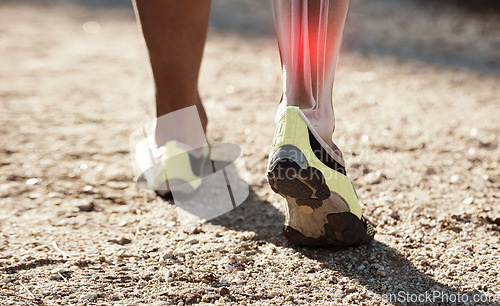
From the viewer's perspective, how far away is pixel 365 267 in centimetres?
115

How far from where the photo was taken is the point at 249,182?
65.0 inches

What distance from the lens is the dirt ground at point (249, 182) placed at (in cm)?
110

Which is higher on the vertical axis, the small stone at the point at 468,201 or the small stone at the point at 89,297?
the small stone at the point at 468,201

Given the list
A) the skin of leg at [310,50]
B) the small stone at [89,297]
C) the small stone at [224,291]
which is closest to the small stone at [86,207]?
the small stone at [89,297]

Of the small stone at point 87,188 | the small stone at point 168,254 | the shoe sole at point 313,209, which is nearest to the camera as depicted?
the shoe sole at point 313,209

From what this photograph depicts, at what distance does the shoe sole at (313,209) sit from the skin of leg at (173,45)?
49 cm

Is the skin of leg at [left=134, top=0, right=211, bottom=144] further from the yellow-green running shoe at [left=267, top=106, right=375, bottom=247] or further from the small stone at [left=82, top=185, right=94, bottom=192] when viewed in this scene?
the yellow-green running shoe at [left=267, top=106, right=375, bottom=247]

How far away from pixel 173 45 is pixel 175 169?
33cm

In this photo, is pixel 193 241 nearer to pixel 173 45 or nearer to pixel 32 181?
pixel 173 45

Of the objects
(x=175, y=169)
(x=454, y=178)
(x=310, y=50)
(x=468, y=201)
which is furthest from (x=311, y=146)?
(x=454, y=178)

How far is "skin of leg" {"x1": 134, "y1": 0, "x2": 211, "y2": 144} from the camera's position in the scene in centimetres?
144

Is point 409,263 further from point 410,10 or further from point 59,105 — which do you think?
point 410,10

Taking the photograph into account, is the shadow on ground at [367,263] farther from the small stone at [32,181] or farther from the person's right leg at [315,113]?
the small stone at [32,181]

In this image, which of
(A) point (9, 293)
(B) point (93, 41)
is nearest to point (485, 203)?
(A) point (9, 293)
